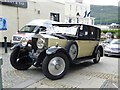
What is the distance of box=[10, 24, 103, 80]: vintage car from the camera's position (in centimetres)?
609

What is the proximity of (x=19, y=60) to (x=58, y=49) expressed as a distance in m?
1.79

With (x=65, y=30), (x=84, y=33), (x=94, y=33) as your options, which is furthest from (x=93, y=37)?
(x=65, y=30)

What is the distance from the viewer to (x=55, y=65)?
242 inches

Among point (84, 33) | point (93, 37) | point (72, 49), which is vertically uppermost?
point (84, 33)

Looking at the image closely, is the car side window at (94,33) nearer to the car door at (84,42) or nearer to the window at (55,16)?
the car door at (84,42)

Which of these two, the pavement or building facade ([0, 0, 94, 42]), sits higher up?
building facade ([0, 0, 94, 42])

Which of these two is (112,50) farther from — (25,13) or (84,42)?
(25,13)

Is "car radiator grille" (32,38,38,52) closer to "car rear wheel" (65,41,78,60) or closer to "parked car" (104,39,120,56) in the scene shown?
"car rear wheel" (65,41,78,60)

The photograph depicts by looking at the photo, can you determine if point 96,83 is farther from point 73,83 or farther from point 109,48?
point 109,48

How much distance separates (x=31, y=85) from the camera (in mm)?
5453

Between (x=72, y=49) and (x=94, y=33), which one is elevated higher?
(x=94, y=33)

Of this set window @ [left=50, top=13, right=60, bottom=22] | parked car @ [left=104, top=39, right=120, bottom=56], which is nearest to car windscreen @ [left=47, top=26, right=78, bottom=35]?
parked car @ [left=104, top=39, right=120, bottom=56]

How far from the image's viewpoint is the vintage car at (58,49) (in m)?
6.09

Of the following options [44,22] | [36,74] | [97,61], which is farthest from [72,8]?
[36,74]
